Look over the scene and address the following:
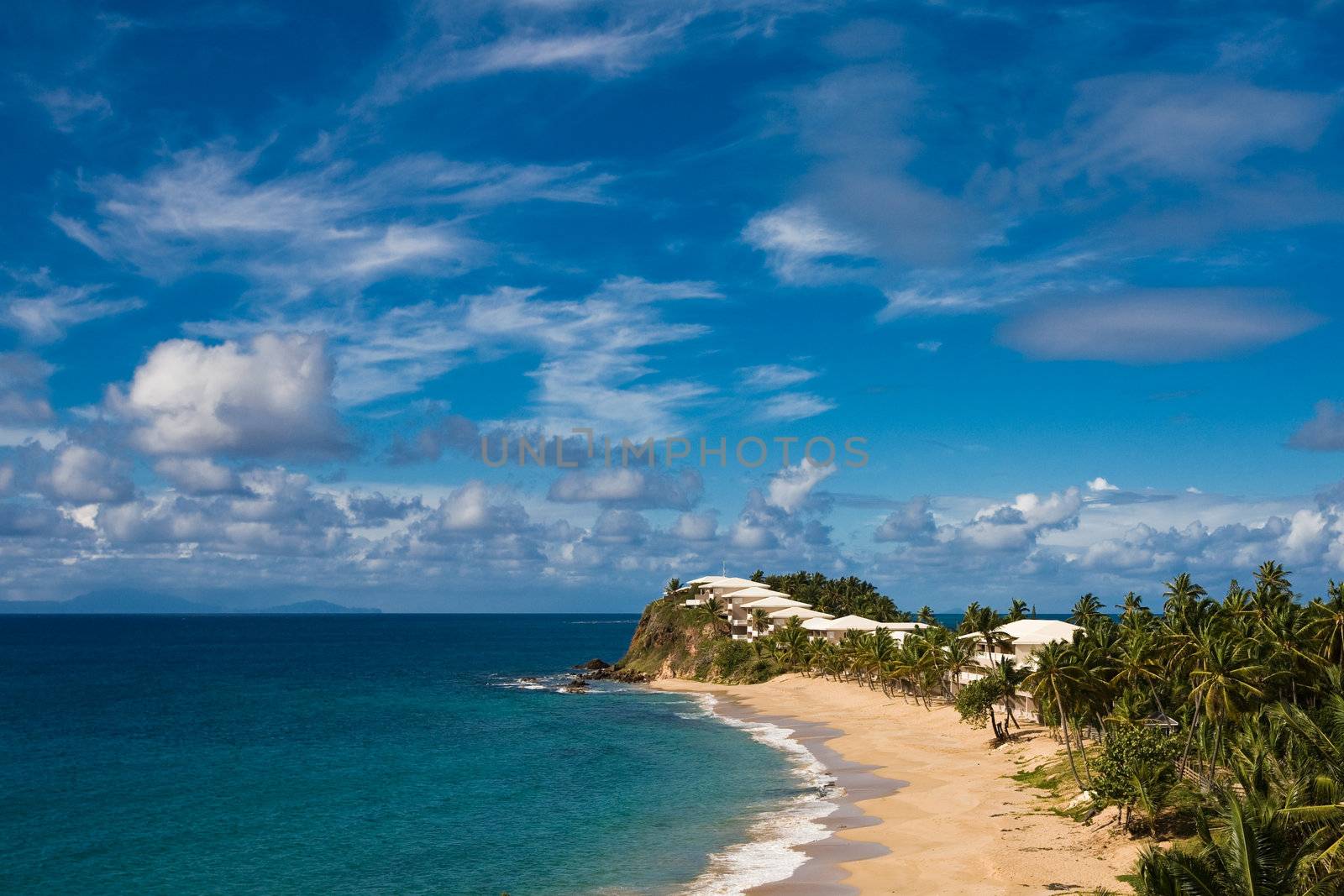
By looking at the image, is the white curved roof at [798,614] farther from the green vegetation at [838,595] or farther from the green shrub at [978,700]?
the green shrub at [978,700]

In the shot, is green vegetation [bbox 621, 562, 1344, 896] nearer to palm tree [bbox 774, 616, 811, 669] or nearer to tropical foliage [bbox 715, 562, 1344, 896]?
tropical foliage [bbox 715, 562, 1344, 896]

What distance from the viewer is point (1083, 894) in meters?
33.2

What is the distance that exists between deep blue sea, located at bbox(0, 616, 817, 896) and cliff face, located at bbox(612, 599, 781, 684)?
50.5ft

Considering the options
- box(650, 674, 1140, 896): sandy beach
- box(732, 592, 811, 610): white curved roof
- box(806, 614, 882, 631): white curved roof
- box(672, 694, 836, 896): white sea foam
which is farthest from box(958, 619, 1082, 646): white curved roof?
box(732, 592, 811, 610): white curved roof

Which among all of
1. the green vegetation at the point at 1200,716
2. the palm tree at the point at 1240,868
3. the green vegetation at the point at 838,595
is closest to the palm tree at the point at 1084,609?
the green vegetation at the point at 1200,716

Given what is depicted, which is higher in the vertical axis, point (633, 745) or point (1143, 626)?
point (1143, 626)

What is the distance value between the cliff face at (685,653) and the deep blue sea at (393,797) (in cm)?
1538

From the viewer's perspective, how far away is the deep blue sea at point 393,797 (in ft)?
143

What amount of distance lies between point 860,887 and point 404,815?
30.6 metres

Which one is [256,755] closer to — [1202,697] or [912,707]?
[912,707]

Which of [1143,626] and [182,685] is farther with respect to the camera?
[182,685]

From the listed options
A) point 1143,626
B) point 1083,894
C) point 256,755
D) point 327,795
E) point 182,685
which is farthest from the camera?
point 182,685

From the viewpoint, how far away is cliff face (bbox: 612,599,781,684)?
121375 millimetres

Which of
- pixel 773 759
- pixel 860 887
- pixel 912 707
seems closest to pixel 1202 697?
pixel 860 887
